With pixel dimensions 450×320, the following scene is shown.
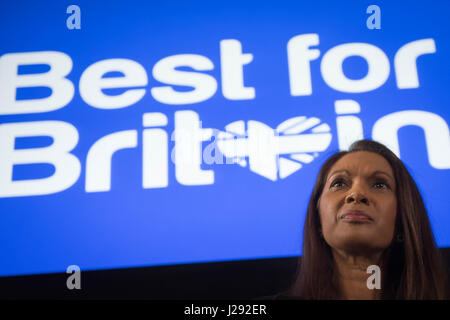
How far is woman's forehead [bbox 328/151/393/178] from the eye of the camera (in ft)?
7.51

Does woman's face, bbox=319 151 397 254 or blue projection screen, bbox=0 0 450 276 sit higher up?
blue projection screen, bbox=0 0 450 276

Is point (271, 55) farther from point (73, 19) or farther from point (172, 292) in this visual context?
point (172, 292)

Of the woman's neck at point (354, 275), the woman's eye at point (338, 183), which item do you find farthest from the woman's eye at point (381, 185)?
the woman's neck at point (354, 275)

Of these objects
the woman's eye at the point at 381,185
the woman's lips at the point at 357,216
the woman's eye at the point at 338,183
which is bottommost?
the woman's lips at the point at 357,216

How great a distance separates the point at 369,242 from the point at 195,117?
91 centimetres

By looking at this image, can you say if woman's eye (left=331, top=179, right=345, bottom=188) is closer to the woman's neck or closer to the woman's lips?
the woman's lips

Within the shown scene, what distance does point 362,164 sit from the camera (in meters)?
2.30

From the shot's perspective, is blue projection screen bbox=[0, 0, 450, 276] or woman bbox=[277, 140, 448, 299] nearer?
woman bbox=[277, 140, 448, 299]

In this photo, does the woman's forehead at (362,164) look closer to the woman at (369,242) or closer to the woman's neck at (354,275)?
the woman at (369,242)

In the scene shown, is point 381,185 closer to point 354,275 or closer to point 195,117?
point 354,275

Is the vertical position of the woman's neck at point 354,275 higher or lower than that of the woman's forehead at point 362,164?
lower

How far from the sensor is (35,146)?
252 centimetres

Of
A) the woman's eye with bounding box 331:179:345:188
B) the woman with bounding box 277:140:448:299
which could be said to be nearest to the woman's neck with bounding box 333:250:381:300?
the woman with bounding box 277:140:448:299

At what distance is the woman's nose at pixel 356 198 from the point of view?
87.4 inches
